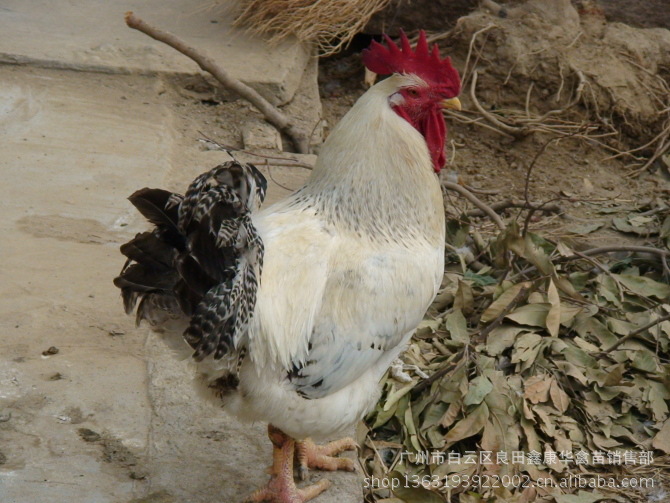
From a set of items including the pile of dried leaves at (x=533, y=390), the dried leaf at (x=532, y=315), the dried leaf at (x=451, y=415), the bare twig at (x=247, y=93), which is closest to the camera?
the pile of dried leaves at (x=533, y=390)

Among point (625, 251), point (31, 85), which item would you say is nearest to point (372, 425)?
point (625, 251)

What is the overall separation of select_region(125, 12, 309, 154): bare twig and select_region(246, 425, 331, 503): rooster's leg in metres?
3.73

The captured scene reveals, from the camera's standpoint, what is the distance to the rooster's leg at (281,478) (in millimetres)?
3791

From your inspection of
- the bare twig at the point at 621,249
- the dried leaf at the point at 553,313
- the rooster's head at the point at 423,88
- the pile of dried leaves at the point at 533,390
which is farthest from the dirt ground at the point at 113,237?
the rooster's head at the point at 423,88

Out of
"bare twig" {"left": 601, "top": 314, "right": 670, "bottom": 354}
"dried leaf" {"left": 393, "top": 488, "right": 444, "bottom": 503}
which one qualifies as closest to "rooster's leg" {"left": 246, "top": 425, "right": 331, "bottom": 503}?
"dried leaf" {"left": 393, "top": 488, "right": 444, "bottom": 503}

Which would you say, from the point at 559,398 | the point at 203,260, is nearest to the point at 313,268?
the point at 203,260

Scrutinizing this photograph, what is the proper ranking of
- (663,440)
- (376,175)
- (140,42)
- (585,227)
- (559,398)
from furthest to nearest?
(140,42) → (585,227) → (559,398) → (663,440) → (376,175)

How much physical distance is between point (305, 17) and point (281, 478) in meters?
5.45

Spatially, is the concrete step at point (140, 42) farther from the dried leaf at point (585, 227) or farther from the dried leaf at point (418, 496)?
the dried leaf at point (418, 496)

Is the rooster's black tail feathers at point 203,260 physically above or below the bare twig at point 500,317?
above

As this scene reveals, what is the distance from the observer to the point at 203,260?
3.09 m

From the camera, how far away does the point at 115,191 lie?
602 centimetres

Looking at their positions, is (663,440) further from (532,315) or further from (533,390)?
(532,315)

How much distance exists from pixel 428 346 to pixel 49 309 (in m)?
2.31
